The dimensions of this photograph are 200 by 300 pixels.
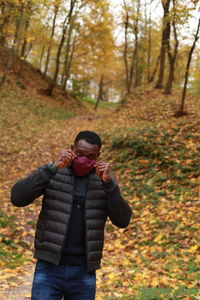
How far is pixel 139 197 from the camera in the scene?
35.1 ft

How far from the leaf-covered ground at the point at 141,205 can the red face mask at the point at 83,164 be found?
290 centimetres

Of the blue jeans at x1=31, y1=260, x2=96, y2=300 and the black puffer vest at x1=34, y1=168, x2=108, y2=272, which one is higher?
the black puffer vest at x1=34, y1=168, x2=108, y2=272

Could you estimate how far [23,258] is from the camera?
707cm

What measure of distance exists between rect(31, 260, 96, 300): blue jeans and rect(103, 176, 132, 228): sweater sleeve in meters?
0.46

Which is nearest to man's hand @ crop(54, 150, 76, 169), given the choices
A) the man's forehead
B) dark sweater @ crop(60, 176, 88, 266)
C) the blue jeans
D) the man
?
the man

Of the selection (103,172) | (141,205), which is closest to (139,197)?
(141,205)

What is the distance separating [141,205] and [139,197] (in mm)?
635

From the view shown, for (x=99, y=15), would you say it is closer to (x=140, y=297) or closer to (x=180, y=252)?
(x=180, y=252)

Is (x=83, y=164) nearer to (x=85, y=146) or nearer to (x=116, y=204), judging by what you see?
(x=85, y=146)

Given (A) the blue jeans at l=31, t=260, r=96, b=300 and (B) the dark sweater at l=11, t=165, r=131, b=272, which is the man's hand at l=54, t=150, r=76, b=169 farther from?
(A) the blue jeans at l=31, t=260, r=96, b=300

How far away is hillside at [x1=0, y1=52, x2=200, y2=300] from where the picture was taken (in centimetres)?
593

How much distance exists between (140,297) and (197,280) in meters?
1.07

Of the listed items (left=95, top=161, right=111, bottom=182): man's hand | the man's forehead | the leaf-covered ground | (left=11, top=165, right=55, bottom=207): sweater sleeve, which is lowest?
the leaf-covered ground

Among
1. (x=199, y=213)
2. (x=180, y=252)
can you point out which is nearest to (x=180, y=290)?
(x=180, y=252)
